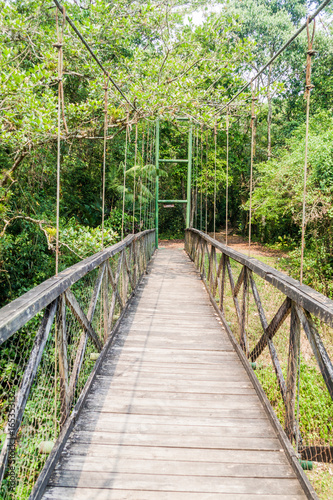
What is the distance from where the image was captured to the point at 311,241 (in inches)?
313

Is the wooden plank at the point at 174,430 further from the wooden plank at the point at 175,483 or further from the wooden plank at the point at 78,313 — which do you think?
the wooden plank at the point at 78,313

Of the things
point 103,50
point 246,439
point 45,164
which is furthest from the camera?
point 45,164

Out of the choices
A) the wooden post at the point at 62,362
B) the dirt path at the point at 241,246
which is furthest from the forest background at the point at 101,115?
the wooden post at the point at 62,362

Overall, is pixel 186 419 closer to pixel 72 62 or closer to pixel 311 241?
pixel 72 62

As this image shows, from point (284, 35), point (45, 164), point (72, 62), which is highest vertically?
point (284, 35)

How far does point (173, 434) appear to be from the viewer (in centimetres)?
166

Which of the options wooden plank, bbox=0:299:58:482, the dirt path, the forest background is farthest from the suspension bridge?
the dirt path

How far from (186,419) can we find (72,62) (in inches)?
241

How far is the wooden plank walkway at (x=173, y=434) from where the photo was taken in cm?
134

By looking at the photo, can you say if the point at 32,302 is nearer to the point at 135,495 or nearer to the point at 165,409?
the point at 135,495

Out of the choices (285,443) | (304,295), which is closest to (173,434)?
(285,443)

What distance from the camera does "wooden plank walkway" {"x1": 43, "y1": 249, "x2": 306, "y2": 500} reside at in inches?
52.8

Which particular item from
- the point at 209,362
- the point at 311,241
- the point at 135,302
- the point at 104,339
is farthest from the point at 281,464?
the point at 311,241

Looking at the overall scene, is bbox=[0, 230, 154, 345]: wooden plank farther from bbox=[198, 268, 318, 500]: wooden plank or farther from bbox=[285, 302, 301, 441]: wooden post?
bbox=[198, 268, 318, 500]: wooden plank
